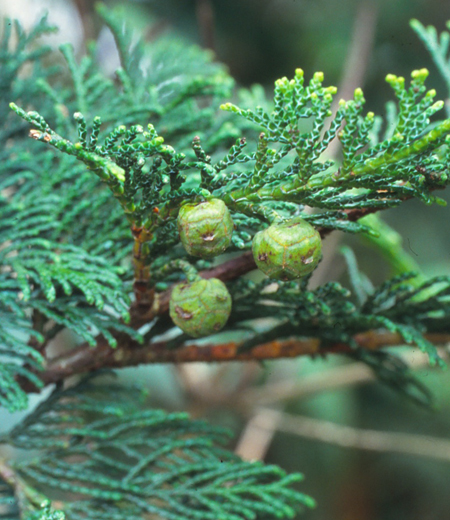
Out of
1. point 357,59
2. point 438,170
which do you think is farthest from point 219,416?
point 438,170

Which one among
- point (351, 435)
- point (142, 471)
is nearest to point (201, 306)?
point (142, 471)

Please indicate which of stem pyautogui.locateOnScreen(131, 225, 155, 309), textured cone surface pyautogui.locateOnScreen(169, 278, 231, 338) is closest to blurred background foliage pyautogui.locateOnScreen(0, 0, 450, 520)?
stem pyautogui.locateOnScreen(131, 225, 155, 309)

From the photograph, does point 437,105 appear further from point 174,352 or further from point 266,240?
point 174,352

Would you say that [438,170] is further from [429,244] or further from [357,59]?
[429,244]

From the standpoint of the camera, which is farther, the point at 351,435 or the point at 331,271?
the point at 331,271

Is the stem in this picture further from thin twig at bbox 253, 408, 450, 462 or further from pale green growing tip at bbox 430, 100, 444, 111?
thin twig at bbox 253, 408, 450, 462

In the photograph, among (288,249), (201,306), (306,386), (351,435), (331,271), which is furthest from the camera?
(331,271)

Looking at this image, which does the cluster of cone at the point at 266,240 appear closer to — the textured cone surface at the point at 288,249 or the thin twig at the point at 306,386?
the textured cone surface at the point at 288,249
